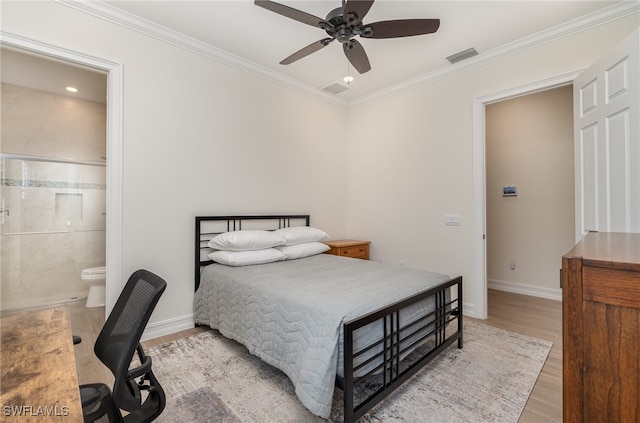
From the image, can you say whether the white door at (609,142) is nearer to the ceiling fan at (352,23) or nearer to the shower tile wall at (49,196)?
the ceiling fan at (352,23)

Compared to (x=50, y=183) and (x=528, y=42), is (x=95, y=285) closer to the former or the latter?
(x=50, y=183)

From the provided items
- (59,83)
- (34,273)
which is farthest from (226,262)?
(59,83)

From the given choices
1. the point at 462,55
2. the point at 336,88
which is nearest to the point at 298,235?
the point at 336,88

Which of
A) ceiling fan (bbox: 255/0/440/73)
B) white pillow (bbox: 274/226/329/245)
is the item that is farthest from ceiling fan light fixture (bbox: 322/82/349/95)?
white pillow (bbox: 274/226/329/245)

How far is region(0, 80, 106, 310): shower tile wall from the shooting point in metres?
3.57

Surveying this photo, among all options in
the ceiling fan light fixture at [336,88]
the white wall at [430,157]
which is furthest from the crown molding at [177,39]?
the white wall at [430,157]

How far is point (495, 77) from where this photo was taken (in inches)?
126

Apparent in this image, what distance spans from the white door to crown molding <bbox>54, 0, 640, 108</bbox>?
22.0 inches

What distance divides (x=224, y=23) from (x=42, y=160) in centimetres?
307

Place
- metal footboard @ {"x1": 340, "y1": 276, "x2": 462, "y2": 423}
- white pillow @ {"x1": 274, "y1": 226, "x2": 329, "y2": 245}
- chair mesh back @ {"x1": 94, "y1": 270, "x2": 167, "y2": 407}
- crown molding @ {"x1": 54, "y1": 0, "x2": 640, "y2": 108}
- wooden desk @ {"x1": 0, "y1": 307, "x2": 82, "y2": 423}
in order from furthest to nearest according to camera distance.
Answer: white pillow @ {"x1": 274, "y1": 226, "x2": 329, "y2": 245} → crown molding @ {"x1": 54, "y1": 0, "x2": 640, "y2": 108} → metal footboard @ {"x1": 340, "y1": 276, "x2": 462, "y2": 423} → chair mesh back @ {"x1": 94, "y1": 270, "x2": 167, "y2": 407} → wooden desk @ {"x1": 0, "y1": 307, "x2": 82, "y2": 423}

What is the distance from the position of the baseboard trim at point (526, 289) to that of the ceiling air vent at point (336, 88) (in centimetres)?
360

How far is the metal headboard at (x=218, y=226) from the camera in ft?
9.86

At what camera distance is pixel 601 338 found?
761 millimetres

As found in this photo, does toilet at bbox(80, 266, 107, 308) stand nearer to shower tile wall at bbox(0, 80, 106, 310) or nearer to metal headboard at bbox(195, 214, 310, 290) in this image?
shower tile wall at bbox(0, 80, 106, 310)
